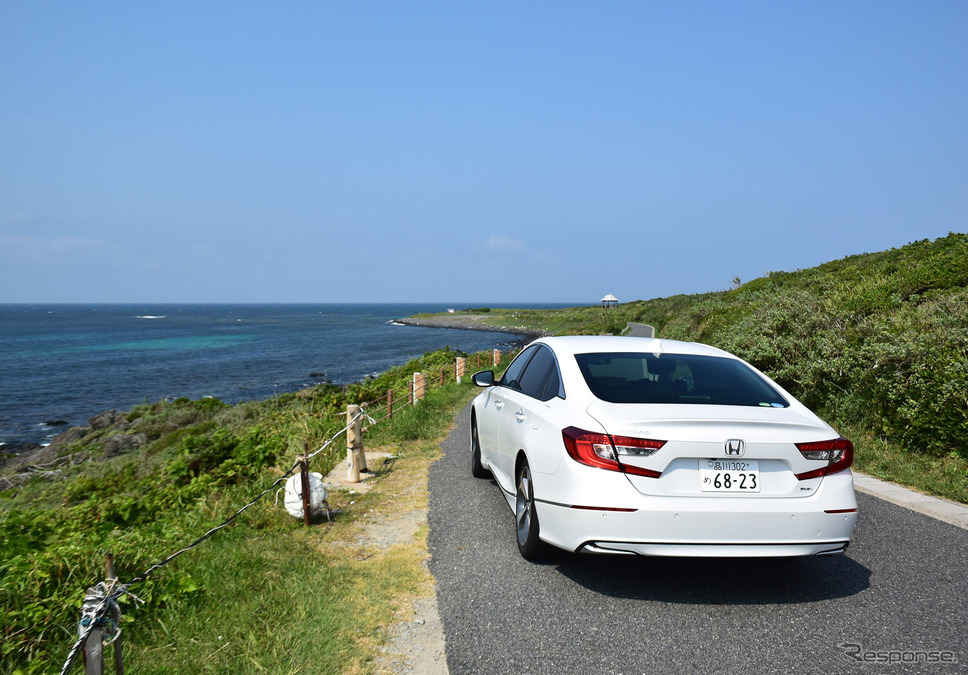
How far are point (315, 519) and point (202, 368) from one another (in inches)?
1785

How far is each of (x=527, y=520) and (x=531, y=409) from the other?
2.81ft

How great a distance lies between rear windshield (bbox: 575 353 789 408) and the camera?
14.8 feet

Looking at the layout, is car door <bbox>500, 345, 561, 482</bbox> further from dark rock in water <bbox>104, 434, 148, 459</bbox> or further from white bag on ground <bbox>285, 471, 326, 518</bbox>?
dark rock in water <bbox>104, 434, 148, 459</bbox>

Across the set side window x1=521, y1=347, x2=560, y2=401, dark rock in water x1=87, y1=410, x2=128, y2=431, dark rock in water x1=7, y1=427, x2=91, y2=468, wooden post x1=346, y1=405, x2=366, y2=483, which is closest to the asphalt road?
side window x1=521, y1=347, x2=560, y2=401

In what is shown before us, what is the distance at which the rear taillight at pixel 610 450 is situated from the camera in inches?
153

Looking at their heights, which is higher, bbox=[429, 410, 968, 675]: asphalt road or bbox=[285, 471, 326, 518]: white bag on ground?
bbox=[285, 471, 326, 518]: white bag on ground

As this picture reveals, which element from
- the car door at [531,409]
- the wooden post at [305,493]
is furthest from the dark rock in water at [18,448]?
the car door at [531,409]

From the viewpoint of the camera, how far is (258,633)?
3637mm

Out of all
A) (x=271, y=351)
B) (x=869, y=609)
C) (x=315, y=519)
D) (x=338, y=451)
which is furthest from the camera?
(x=271, y=351)

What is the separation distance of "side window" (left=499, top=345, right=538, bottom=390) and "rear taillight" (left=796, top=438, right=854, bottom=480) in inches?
104

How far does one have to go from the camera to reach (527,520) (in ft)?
16.0

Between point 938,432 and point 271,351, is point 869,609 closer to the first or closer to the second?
point 938,432

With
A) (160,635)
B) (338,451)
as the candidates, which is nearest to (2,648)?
(160,635)

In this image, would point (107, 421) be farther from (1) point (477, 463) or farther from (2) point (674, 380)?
(2) point (674, 380)
